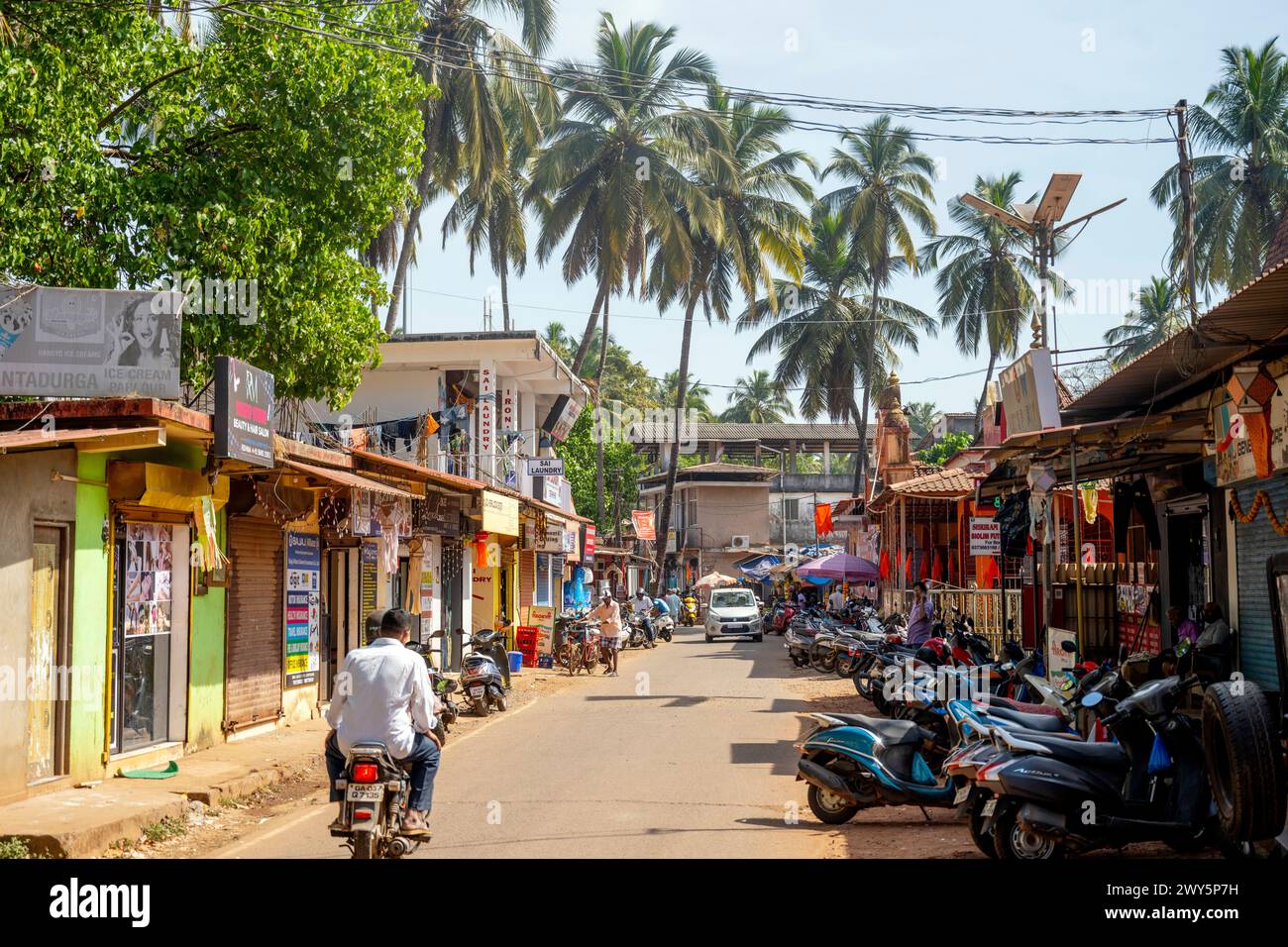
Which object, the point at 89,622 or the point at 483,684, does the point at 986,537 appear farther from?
the point at 89,622

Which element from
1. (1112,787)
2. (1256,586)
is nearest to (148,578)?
(1112,787)

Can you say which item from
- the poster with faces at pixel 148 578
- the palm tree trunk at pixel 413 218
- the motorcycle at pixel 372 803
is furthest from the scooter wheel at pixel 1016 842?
the palm tree trunk at pixel 413 218

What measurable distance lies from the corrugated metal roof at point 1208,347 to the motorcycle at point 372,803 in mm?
6468

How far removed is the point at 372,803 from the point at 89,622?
5466mm

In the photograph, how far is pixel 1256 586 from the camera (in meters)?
12.8

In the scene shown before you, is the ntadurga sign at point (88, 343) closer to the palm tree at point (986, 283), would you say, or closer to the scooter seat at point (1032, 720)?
the scooter seat at point (1032, 720)

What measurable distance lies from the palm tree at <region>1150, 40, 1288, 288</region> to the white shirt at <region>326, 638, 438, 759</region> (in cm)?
3736

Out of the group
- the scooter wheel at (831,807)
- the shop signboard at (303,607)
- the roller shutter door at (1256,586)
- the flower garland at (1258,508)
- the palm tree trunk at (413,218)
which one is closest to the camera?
the scooter wheel at (831,807)

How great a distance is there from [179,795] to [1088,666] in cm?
829

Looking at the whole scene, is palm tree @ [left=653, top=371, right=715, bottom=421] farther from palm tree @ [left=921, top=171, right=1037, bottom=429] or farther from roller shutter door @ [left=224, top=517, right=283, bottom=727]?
roller shutter door @ [left=224, top=517, right=283, bottom=727]

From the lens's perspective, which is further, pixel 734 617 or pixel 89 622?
pixel 734 617

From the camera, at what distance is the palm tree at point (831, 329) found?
5431cm

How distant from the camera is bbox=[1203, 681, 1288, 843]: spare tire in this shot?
6.80 metres
